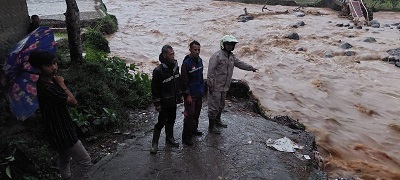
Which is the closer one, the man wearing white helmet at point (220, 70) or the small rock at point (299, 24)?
the man wearing white helmet at point (220, 70)

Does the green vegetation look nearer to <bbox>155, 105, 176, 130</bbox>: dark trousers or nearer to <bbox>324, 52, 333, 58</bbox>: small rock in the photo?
<bbox>155, 105, 176, 130</bbox>: dark trousers

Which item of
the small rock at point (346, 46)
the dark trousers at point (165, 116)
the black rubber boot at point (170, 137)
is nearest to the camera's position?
the dark trousers at point (165, 116)

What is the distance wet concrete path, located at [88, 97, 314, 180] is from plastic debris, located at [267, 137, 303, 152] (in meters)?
0.09

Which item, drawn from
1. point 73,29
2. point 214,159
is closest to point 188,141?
point 214,159

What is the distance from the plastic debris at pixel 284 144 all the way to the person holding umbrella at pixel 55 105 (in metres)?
2.67

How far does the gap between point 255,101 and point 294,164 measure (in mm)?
2833

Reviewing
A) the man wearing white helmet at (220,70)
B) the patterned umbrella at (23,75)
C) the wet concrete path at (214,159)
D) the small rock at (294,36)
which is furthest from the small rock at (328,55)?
the patterned umbrella at (23,75)

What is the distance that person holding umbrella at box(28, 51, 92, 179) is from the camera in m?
3.35

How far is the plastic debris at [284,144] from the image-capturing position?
5.21 m

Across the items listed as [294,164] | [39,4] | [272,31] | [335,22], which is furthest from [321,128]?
[39,4]

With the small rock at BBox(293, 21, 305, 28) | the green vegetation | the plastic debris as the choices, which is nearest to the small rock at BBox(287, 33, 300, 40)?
the small rock at BBox(293, 21, 305, 28)

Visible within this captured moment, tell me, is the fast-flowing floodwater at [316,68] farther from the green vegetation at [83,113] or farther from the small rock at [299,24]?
the green vegetation at [83,113]

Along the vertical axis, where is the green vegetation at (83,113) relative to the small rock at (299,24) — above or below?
above

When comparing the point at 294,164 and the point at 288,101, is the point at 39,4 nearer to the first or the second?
the point at 288,101
